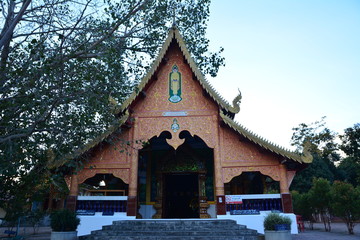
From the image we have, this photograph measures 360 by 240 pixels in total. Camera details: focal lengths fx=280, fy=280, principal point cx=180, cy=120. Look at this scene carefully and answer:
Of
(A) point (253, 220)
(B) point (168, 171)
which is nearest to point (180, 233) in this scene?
(A) point (253, 220)

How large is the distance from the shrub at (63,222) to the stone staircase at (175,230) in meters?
0.49

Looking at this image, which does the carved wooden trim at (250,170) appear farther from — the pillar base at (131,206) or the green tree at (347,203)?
the green tree at (347,203)

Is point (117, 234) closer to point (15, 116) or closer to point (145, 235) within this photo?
point (145, 235)

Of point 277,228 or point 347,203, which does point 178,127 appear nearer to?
point 277,228

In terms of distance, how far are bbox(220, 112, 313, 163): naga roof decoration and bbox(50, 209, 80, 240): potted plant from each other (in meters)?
5.84

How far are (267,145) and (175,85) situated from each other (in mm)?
4161

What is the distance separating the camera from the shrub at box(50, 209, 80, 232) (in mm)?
7727

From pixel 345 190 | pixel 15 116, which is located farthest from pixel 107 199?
pixel 345 190

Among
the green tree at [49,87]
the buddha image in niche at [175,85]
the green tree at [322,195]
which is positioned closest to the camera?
the green tree at [49,87]

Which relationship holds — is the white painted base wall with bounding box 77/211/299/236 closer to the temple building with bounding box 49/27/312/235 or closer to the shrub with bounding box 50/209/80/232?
the temple building with bounding box 49/27/312/235

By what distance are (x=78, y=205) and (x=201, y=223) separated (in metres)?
4.60

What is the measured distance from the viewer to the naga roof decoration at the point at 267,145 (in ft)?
30.1

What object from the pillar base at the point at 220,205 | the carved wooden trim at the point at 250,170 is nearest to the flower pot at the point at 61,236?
the pillar base at the point at 220,205

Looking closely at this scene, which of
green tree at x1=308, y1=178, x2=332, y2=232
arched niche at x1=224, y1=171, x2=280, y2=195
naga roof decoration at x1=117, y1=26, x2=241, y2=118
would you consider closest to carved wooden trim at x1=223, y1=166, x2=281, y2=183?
arched niche at x1=224, y1=171, x2=280, y2=195
